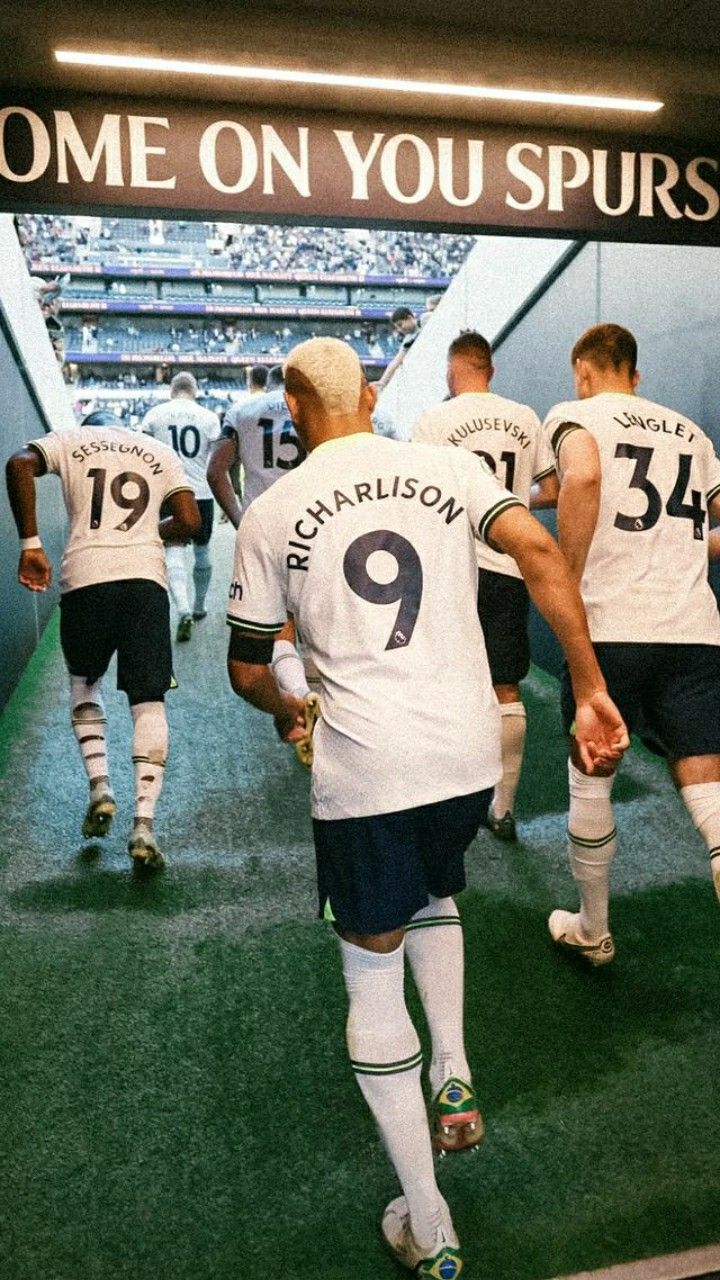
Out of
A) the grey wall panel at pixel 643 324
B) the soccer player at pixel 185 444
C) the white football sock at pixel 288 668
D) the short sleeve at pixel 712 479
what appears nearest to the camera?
the short sleeve at pixel 712 479

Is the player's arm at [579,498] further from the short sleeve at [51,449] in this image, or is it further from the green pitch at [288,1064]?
the short sleeve at [51,449]

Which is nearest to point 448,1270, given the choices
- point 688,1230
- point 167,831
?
point 688,1230

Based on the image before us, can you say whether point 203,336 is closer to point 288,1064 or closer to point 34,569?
point 34,569

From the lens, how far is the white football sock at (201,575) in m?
6.16

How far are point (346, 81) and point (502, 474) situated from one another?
1222 millimetres

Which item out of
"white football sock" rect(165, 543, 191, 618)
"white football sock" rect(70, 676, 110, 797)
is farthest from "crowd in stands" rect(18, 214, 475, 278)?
"white football sock" rect(70, 676, 110, 797)

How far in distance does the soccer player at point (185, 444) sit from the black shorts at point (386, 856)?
4356 mm

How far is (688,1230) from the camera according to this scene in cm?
168

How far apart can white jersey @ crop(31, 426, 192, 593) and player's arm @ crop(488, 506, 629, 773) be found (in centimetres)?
194

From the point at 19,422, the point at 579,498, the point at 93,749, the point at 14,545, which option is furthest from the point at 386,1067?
the point at 19,422

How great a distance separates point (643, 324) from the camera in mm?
4336

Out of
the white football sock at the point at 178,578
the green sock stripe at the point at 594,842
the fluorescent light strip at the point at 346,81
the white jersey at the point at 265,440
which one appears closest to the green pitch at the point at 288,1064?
the green sock stripe at the point at 594,842

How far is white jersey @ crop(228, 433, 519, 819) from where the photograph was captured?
5.03 feet

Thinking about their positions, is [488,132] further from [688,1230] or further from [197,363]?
[197,363]
